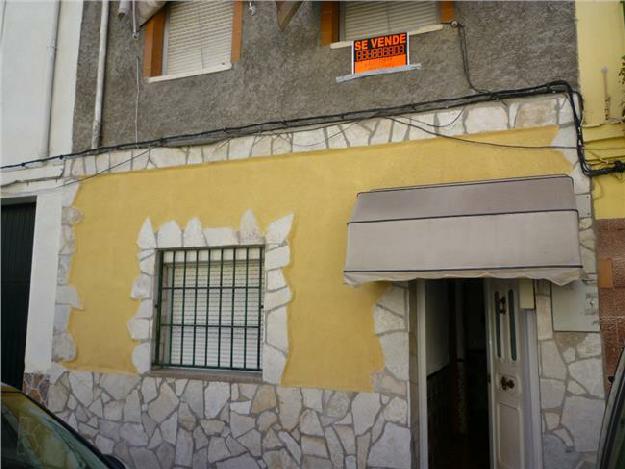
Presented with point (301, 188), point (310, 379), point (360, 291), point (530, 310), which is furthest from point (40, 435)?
point (530, 310)

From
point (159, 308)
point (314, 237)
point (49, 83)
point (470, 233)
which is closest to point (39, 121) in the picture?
point (49, 83)

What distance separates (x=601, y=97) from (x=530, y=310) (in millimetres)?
2081

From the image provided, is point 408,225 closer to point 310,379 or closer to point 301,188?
point 301,188

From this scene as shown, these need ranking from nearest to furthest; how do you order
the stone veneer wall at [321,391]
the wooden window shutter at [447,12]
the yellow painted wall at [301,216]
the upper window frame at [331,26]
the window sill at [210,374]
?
the stone veneer wall at [321,391] → the yellow painted wall at [301,216] → the wooden window shutter at [447,12] → the window sill at [210,374] → the upper window frame at [331,26]

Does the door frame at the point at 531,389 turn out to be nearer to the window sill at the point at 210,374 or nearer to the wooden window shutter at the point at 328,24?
the window sill at the point at 210,374

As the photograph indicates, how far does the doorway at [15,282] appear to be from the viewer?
735 centimetres

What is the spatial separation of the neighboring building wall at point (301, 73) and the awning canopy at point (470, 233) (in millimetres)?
1175

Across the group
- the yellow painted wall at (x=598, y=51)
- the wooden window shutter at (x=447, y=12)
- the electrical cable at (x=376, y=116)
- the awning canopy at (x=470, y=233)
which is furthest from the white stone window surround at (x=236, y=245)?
the yellow painted wall at (x=598, y=51)

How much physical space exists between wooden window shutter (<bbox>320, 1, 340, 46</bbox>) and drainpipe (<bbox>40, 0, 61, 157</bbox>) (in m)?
4.14

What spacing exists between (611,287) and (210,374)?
13.8 feet

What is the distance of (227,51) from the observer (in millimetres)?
6723

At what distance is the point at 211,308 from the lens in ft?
20.6

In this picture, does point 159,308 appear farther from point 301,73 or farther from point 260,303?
point 301,73

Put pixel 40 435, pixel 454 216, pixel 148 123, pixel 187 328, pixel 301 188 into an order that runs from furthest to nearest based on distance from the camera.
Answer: pixel 148 123 < pixel 187 328 < pixel 301 188 < pixel 454 216 < pixel 40 435
